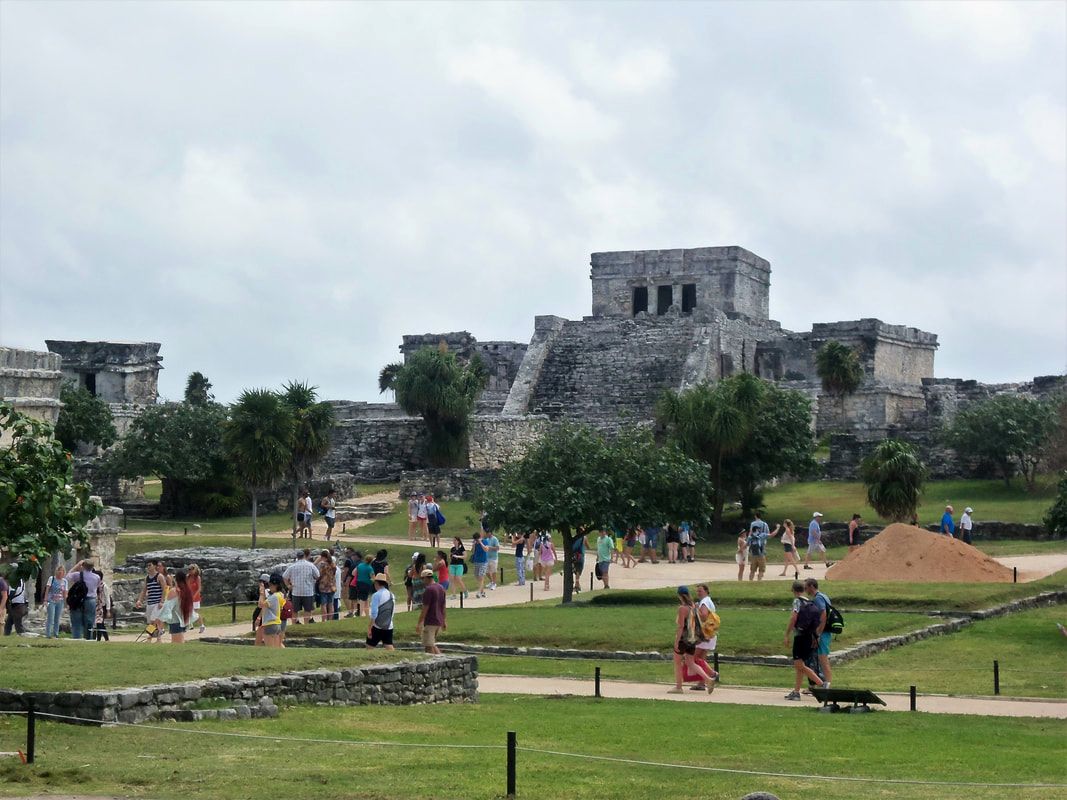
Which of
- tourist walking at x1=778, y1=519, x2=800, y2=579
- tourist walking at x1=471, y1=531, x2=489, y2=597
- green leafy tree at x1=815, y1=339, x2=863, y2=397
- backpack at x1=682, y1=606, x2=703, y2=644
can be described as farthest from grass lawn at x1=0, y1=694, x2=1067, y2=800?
green leafy tree at x1=815, y1=339, x2=863, y2=397

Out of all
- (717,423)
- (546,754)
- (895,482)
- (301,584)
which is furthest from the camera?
(717,423)

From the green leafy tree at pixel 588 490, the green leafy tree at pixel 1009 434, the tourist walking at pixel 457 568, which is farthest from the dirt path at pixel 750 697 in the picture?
the green leafy tree at pixel 1009 434

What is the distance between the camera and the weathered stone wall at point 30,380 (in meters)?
34.5

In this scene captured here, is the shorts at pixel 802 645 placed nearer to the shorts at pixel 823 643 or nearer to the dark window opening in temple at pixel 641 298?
the shorts at pixel 823 643

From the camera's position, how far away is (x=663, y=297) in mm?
61906

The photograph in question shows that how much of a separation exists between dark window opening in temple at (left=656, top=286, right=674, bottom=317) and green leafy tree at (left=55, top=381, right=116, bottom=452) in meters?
20.3

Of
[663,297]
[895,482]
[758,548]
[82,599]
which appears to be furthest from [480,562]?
[663,297]

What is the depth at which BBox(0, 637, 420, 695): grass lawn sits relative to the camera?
14.4 metres

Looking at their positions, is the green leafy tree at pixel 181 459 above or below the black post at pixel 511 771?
above

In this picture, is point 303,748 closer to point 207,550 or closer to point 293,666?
point 293,666

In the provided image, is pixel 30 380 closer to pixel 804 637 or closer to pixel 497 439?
pixel 497 439

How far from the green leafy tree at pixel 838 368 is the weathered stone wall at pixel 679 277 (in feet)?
22.1

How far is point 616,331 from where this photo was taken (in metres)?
57.2

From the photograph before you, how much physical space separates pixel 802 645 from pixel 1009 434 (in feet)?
90.3
